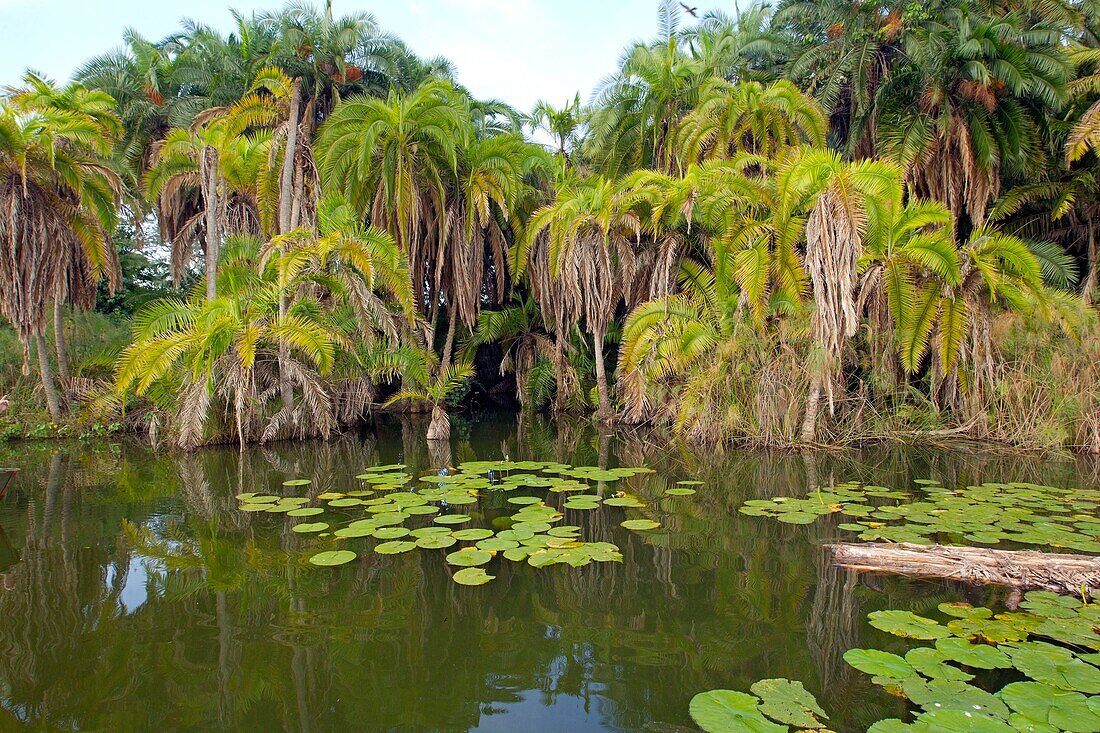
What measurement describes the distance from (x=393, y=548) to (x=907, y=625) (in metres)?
3.59

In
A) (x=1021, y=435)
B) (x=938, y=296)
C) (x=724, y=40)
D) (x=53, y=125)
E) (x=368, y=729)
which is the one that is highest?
(x=724, y=40)

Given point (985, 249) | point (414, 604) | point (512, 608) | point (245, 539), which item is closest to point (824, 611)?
point (512, 608)

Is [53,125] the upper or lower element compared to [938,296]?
upper

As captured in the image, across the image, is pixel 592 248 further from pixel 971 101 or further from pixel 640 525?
pixel 640 525

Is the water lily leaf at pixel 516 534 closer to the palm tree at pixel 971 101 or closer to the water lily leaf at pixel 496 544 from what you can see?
the water lily leaf at pixel 496 544

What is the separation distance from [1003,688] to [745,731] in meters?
1.28

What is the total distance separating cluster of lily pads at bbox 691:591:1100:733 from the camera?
2.82 meters

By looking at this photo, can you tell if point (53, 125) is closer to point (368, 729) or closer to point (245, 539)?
point (245, 539)

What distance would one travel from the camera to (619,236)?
14.3 meters

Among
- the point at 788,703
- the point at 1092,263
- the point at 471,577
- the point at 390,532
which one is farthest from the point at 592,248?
the point at 788,703

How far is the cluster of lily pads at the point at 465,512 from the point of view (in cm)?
512

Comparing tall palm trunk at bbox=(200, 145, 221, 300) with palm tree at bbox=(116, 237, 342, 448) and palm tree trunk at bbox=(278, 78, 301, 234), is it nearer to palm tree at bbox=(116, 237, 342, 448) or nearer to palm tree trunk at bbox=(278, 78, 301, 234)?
palm tree at bbox=(116, 237, 342, 448)

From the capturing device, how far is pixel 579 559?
4953 mm

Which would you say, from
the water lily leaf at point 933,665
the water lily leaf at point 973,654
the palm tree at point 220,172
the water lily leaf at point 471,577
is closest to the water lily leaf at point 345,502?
the water lily leaf at point 471,577
